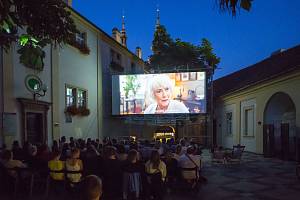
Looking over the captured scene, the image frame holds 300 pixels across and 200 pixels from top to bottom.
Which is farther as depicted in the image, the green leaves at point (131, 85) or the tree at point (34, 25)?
the green leaves at point (131, 85)

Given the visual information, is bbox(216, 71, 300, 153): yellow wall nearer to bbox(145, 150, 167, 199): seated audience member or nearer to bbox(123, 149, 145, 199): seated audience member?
bbox(145, 150, 167, 199): seated audience member

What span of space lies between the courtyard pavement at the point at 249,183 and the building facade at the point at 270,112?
2572mm

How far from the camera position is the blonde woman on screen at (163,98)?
22.2 meters

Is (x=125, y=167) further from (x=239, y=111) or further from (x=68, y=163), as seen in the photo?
(x=239, y=111)

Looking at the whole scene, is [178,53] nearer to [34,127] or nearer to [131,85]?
[131,85]

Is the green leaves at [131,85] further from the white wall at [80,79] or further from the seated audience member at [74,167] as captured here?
the seated audience member at [74,167]

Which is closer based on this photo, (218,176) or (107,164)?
(107,164)

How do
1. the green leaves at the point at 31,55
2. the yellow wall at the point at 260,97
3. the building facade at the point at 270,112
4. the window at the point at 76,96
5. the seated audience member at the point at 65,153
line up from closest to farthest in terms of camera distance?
1. the green leaves at the point at 31,55
2. the seated audience member at the point at 65,153
3. the yellow wall at the point at 260,97
4. the building facade at the point at 270,112
5. the window at the point at 76,96

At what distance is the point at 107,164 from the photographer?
711 centimetres

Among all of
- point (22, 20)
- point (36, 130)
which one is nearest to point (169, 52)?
point (36, 130)

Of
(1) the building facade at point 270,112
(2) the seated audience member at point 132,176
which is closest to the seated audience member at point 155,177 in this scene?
(2) the seated audience member at point 132,176

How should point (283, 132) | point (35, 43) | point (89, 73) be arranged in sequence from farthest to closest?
point (89, 73) < point (283, 132) < point (35, 43)

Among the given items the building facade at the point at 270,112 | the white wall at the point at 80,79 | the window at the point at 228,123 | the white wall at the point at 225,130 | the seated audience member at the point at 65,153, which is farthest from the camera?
the window at the point at 228,123

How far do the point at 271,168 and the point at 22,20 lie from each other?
41.2 feet
